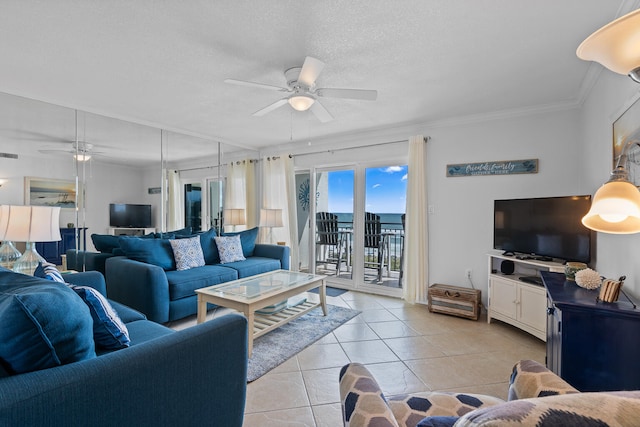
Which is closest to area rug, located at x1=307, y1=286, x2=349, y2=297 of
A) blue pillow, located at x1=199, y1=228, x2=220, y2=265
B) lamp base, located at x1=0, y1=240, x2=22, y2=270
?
blue pillow, located at x1=199, y1=228, x2=220, y2=265

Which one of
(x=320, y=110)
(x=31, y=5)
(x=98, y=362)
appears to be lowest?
(x=98, y=362)

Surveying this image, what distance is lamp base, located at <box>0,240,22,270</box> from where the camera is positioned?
2.41 meters

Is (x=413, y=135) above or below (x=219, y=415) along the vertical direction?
above

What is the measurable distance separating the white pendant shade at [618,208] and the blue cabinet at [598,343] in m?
0.49

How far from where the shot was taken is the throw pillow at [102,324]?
1356mm

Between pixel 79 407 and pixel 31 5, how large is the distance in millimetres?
2142

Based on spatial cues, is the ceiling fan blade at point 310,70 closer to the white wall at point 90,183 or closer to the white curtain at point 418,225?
the white curtain at point 418,225

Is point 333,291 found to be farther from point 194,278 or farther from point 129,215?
point 129,215

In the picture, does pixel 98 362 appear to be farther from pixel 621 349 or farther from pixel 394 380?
pixel 621 349

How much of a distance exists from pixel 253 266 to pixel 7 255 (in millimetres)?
2322

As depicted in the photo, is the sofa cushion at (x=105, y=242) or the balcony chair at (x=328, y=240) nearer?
the sofa cushion at (x=105, y=242)

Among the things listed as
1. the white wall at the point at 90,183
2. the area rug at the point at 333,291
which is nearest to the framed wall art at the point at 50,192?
the white wall at the point at 90,183

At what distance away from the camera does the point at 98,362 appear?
0.98 metres

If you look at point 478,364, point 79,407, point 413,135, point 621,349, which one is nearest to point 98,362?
point 79,407
